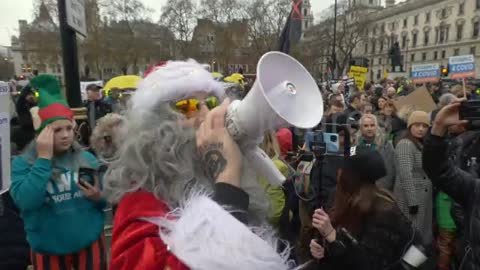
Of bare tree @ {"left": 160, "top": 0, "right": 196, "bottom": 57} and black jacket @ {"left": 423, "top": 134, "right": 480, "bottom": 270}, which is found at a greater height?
bare tree @ {"left": 160, "top": 0, "right": 196, "bottom": 57}

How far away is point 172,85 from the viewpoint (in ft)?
3.76

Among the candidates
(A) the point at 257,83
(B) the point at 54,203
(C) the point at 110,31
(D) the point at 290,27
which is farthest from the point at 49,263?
(C) the point at 110,31

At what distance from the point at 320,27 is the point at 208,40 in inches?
704

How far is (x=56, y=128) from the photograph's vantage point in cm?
202

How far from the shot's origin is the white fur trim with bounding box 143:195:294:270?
36.6 inches

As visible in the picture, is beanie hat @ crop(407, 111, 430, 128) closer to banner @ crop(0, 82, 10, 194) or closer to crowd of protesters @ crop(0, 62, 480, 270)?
crowd of protesters @ crop(0, 62, 480, 270)

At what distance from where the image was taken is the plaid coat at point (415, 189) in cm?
325

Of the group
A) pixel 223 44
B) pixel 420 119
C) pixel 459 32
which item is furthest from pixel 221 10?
pixel 420 119

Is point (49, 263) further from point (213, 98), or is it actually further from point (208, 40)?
point (208, 40)

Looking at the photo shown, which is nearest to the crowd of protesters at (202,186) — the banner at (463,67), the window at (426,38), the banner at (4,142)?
the banner at (4,142)

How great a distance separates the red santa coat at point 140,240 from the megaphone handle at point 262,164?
12.0 inches

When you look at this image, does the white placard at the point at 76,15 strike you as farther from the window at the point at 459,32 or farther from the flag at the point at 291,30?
the window at the point at 459,32

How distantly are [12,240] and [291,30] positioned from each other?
3.71 m

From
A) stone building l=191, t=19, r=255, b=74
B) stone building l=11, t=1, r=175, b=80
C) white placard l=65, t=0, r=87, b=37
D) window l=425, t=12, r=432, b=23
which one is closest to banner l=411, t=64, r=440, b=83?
white placard l=65, t=0, r=87, b=37
